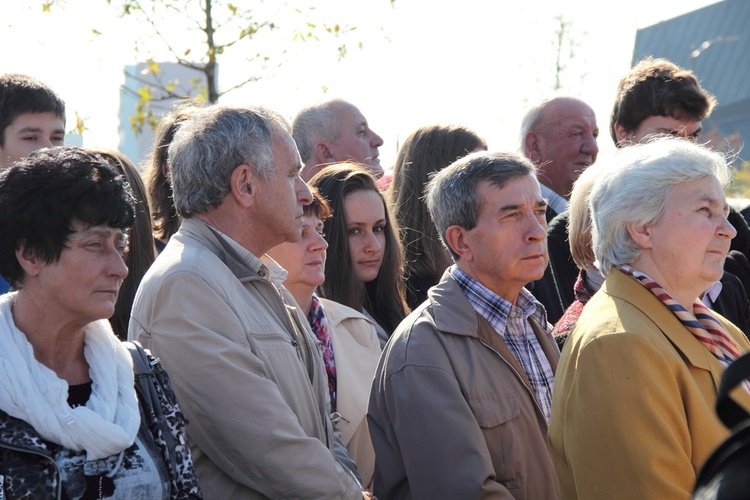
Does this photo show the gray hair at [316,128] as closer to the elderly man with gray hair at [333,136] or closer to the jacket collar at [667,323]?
the elderly man with gray hair at [333,136]

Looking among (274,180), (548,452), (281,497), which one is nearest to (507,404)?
(548,452)

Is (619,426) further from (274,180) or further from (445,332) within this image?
(274,180)

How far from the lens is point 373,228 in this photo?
569 cm

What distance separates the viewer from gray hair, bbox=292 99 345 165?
7195 mm

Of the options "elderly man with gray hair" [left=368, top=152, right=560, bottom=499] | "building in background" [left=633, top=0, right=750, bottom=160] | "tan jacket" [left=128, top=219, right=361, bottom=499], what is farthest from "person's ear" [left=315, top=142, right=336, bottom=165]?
"building in background" [left=633, top=0, right=750, bottom=160]

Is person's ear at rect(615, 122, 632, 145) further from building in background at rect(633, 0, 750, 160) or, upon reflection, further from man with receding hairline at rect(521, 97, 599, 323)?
building in background at rect(633, 0, 750, 160)

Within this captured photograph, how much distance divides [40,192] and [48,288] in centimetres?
31

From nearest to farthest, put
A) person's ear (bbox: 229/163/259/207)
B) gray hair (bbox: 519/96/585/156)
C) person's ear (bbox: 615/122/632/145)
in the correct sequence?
person's ear (bbox: 229/163/259/207) → person's ear (bbox: 615/122/632/145) → gray hair (bbox: 519/96/585/156)

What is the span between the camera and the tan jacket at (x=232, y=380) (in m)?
3.48

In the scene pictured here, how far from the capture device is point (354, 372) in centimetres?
487

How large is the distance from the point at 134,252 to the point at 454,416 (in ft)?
6.21

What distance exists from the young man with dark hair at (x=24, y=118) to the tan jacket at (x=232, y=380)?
170 centimetres

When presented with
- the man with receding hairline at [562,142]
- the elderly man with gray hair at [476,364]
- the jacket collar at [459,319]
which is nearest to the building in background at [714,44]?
A: the man with receding hairline at [562,142]

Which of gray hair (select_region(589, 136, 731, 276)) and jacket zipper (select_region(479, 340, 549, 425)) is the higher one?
gray hair (select_region(589, 136, 731, 276))
